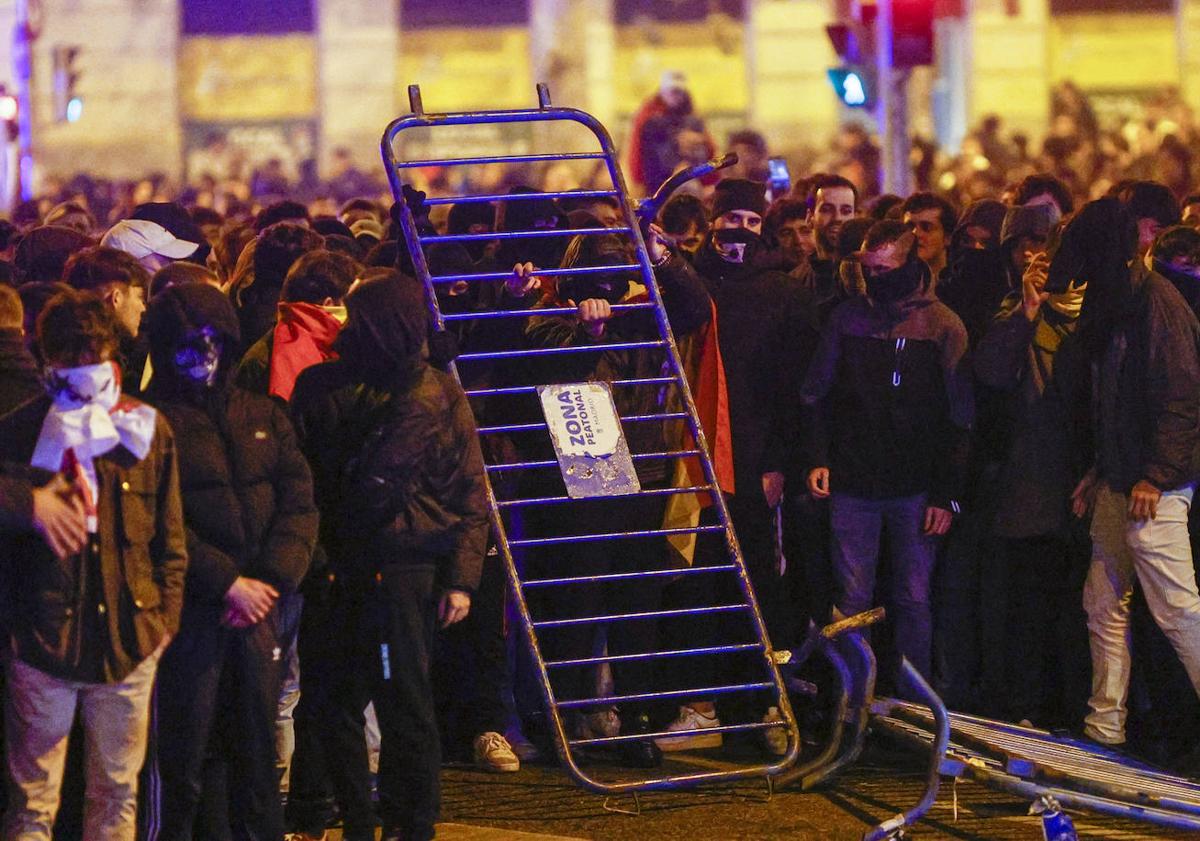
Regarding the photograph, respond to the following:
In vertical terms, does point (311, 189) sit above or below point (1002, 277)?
above

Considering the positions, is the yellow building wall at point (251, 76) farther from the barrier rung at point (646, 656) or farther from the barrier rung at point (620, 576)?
the barrier rung at point (646, 656)

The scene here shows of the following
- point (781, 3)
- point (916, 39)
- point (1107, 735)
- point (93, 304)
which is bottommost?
point (1107, 735)

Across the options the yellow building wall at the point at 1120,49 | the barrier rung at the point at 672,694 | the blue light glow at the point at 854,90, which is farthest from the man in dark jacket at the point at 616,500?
the yellow building wall at the point at 1120,49

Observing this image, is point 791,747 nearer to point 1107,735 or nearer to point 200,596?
point 1107,735

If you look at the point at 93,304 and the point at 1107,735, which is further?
the point at 1107,735

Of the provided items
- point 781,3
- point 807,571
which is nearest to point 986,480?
point 807,571

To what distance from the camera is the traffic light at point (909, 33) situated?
1382 centimetres

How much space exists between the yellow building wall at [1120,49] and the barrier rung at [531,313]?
21170 mm

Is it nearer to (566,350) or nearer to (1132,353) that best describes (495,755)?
(566,350)

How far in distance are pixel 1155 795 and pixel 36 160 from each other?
22.8 metres

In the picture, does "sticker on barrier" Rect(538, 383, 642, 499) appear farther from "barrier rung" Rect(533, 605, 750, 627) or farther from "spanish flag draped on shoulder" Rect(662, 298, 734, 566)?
"barrier rung" Rect(533, 605, 750, 627)

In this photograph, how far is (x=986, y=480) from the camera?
27.7 feet

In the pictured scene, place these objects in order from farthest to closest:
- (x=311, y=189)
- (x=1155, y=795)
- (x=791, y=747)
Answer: (x=311, y=189), (x=791, y=747), (x=1155, y=795)

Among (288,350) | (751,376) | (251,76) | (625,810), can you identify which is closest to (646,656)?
(625,810)
